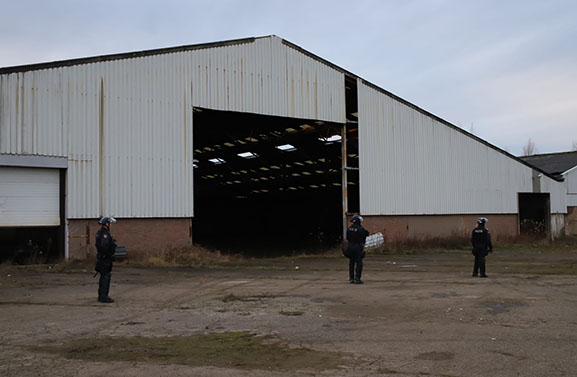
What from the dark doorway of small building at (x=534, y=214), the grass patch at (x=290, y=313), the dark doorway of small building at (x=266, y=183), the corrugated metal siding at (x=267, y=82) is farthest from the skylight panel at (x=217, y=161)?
the grass patch at (x=290, y=313)

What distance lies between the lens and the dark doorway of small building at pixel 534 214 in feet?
112

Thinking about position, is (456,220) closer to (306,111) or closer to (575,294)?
(306,111)

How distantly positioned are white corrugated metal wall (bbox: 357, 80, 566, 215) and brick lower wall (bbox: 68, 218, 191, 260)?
30.9 ft

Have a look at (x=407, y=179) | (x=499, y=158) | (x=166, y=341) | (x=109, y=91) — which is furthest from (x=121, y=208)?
(x=499, y=158)

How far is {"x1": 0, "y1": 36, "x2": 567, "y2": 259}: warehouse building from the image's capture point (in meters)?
19.3

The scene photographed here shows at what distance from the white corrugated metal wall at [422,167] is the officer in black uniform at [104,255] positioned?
648 inches

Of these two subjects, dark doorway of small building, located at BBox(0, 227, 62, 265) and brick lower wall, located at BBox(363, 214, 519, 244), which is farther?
brick lower wall, located at BBox(363, 214, 519, 244)

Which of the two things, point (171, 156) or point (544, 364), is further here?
point (171, 156)

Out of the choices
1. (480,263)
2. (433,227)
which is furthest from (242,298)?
(433,227)

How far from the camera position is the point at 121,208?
67.1ft

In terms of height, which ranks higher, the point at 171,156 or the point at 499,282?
the point at 171,156

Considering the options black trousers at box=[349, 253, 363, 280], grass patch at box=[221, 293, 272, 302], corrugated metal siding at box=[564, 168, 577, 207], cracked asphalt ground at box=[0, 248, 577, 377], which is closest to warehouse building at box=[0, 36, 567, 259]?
cracked asphalt ground at box=[0, 248, 577, 377]

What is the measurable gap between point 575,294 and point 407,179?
51.9 ft

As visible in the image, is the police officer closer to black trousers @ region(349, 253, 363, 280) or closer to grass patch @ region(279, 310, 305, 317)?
black trousers @ region(349, 253, 363, 280)
